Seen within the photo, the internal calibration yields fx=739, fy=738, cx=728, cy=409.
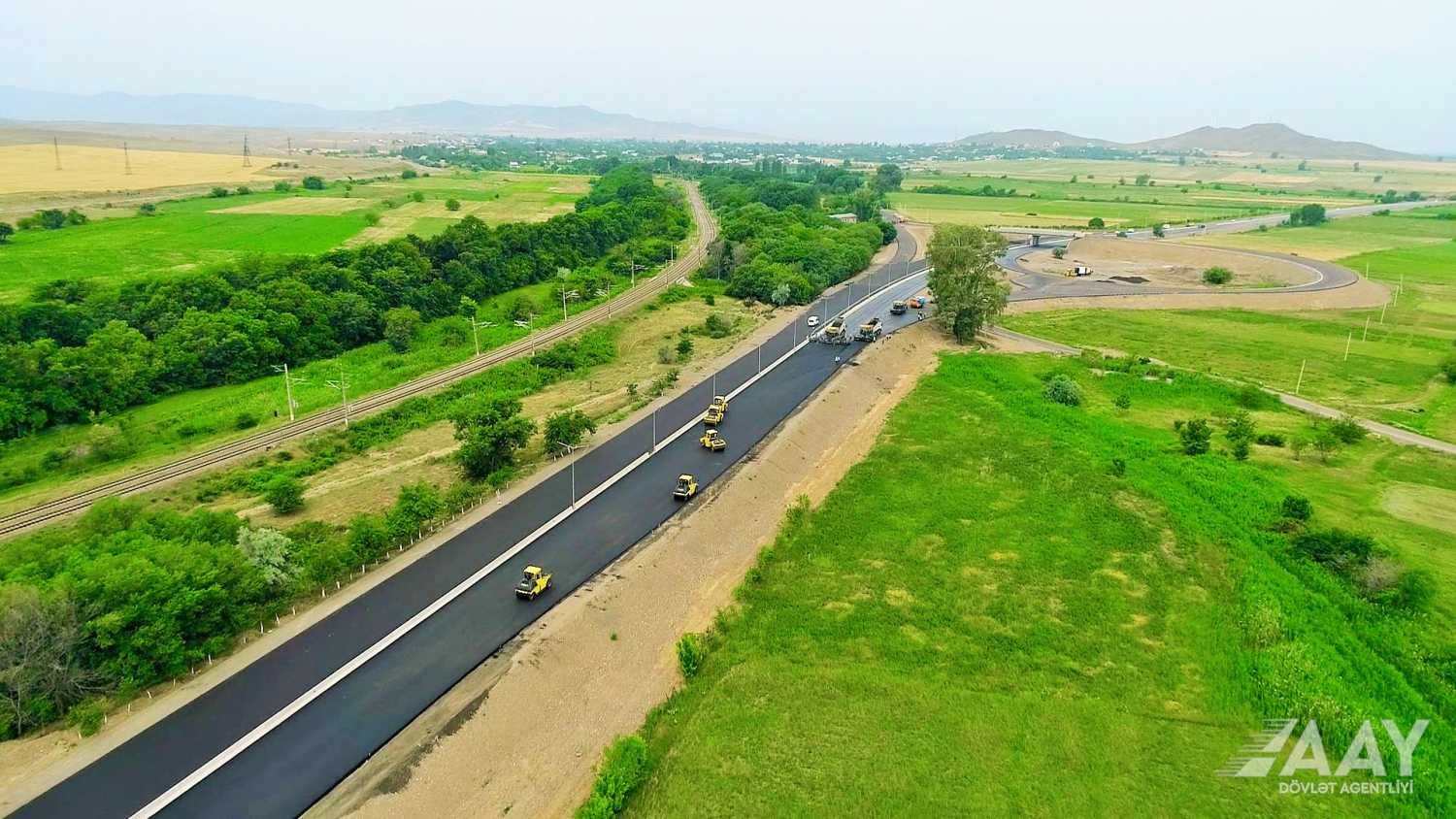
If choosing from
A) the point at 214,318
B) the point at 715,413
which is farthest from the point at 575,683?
the point at 214,318

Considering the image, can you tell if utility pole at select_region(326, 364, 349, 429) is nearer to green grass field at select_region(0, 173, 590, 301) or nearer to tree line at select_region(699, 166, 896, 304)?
green grass field at select_region(0, 173, 590, 301)

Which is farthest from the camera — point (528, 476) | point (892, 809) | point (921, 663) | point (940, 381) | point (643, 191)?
point (643, 191)

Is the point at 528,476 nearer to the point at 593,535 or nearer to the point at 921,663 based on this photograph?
the point at 593,535

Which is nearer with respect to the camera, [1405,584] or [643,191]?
[1405,584]

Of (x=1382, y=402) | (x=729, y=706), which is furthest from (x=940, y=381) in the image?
(x=729, y=706)

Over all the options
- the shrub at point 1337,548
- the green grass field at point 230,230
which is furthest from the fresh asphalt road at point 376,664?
the green grass field at point 230,230

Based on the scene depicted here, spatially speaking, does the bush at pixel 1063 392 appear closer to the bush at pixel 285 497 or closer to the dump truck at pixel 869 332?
the dump truck at pixel 869 332
